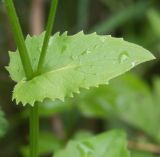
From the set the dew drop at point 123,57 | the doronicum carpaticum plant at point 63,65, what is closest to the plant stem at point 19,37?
the doronicum carpaticum plant at point 63,65

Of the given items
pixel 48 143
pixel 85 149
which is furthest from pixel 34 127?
pixel 48 143

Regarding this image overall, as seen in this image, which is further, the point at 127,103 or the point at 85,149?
the point at 127,103

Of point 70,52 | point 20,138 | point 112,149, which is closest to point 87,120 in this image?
point 20,138

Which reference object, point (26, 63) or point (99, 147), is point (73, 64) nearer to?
point (26, 63)

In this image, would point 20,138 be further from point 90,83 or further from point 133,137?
point 90,83

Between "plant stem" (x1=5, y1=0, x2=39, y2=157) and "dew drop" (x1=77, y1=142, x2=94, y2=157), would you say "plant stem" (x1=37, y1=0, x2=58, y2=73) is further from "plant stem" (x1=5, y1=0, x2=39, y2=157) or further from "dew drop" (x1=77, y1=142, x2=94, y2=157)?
"dew drop" (x1=77, y1=142, x2=94, y2=157)

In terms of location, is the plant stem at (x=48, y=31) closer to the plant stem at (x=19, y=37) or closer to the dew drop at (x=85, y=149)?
the plant stem at (x=19, y=37)
